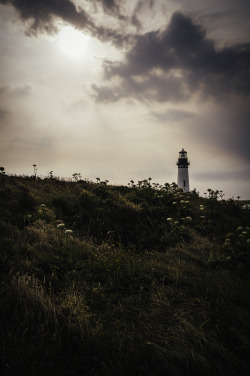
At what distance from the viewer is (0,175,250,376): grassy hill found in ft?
6.87

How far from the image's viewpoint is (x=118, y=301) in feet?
9.90

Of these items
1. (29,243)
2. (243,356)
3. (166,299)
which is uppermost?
(29,243)

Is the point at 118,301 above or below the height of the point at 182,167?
below

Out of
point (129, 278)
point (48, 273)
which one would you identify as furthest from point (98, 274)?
point (48, 273)

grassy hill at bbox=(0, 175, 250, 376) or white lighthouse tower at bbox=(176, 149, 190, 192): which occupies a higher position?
white lighthouse tower at bbox=(176, 149, 190, 192)

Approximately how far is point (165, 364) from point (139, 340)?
36cm

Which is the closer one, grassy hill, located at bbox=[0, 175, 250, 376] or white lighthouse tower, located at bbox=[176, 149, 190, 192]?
grassy hill, located at bbox=[0, 175, 250, 376]

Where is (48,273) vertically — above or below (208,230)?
below

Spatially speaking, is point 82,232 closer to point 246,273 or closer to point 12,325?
point 12,325

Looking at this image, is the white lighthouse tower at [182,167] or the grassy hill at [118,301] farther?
the white lighthouse tower at [182,167]

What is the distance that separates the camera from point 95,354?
2.15m

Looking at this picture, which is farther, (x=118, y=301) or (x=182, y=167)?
(x=182, y=167)

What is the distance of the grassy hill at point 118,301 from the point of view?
2094 millimetres

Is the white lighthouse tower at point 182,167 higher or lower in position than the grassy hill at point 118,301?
higher
